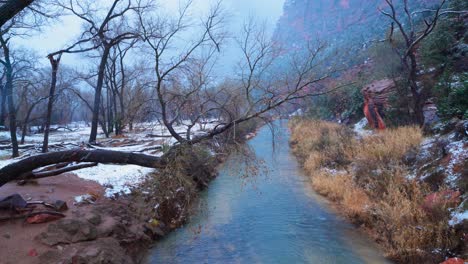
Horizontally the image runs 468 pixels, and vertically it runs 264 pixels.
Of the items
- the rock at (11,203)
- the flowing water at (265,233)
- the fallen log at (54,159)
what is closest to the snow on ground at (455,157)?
the flowing water at (265,233)

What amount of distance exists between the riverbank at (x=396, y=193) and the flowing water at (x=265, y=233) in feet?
1.64

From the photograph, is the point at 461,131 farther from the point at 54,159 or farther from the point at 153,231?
the point at 54,159

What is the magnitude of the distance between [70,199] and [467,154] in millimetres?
10074

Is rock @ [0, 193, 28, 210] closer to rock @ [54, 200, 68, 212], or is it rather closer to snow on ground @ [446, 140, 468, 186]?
rock @ [54, 200, 68, 212]

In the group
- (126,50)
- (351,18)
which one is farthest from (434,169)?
(351,18)

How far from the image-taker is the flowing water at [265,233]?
7281 millimetres

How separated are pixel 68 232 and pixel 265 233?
15.5 feet

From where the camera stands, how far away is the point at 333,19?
263 ft

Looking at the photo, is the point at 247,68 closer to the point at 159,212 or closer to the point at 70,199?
the point at 159,212

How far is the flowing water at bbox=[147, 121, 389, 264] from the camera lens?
23.9 feet

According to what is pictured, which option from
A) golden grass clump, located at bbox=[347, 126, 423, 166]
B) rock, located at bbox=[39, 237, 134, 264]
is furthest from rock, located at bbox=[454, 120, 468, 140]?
rock, located at bbox=[39, 237, 134, 264]

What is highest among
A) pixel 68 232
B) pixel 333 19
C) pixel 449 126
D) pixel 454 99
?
pixel 333 19

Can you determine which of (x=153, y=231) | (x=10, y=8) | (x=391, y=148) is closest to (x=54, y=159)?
(x=10, y=8)

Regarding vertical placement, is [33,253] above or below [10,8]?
below
